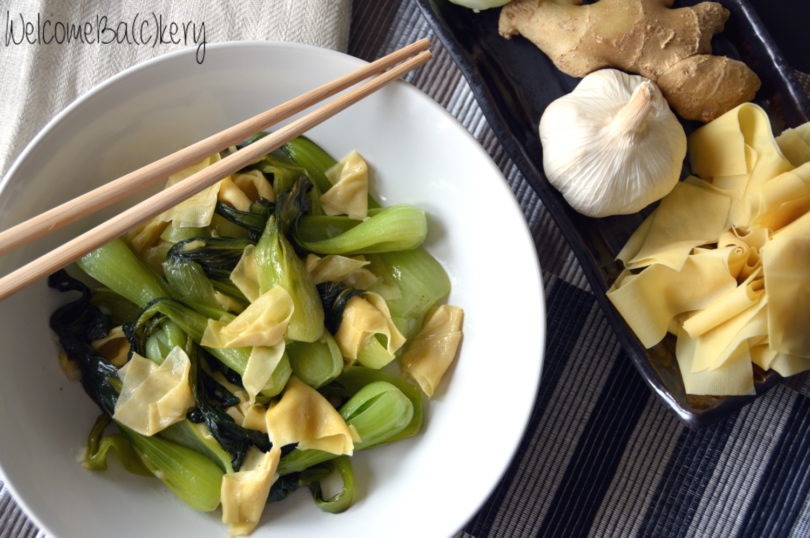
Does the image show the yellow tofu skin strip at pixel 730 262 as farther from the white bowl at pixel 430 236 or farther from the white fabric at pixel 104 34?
the white fabric at pixel 104 34

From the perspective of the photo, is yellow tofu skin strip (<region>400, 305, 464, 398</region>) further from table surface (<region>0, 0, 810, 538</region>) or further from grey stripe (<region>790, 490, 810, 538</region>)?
grey stripe (<region>790, 490, 810, 538</region>)

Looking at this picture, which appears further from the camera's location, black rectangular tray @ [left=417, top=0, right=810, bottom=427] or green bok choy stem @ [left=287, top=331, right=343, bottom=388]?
black rectangular tray @ [left=417, top=0, right=810, bottom=427]

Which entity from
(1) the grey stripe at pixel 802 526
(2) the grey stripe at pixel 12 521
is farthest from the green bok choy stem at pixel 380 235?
(1) the grey stripe at pixel 802 526

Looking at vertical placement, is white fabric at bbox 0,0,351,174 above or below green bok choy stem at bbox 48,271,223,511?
above

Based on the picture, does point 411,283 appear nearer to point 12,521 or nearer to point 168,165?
point 168,165

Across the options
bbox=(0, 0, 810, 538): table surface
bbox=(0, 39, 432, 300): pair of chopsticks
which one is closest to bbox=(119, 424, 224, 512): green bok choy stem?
bbox=(0, 39, 432, 300): pair of chopsticks

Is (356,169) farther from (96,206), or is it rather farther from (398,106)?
(96,206)
